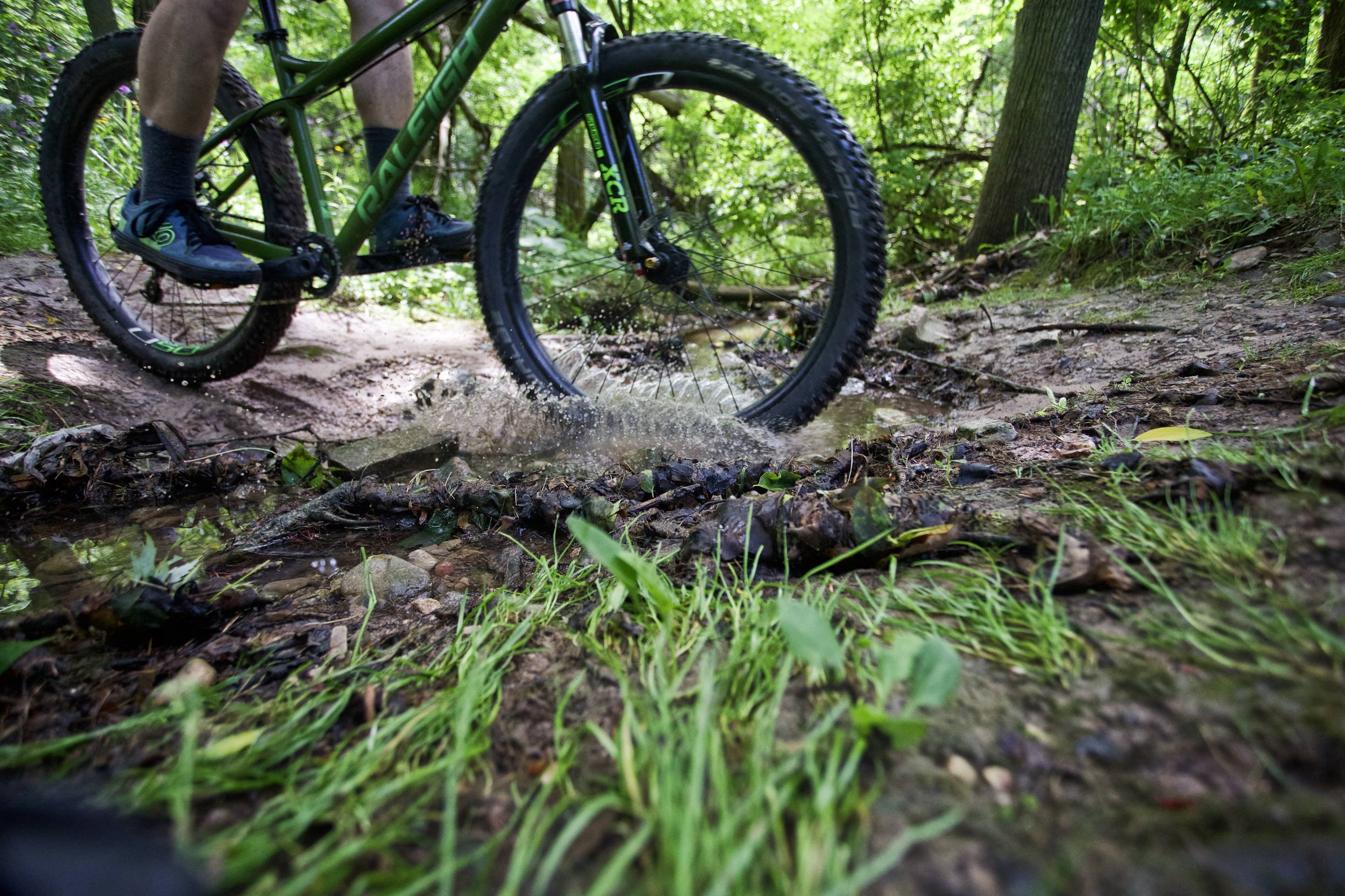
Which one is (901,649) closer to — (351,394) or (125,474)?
(125,474)

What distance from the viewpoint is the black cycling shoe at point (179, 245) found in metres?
2.46

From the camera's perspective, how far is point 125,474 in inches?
77.5

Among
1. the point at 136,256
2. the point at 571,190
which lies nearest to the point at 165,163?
the point at 136,256

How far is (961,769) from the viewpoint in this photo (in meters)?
0.60

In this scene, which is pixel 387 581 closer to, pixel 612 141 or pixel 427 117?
pixel 612 141

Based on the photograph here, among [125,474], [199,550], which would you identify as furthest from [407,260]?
[199,550]

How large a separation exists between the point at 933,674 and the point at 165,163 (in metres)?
3.24

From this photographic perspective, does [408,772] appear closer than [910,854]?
No

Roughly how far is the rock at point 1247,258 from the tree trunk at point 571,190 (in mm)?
6070

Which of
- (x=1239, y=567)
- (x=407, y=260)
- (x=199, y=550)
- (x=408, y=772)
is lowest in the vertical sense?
(x=199, y=550)

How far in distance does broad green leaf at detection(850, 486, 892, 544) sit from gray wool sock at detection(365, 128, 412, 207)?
2504mm

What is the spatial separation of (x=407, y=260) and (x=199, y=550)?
1.56 metres

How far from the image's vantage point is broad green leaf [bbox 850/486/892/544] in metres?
1.05

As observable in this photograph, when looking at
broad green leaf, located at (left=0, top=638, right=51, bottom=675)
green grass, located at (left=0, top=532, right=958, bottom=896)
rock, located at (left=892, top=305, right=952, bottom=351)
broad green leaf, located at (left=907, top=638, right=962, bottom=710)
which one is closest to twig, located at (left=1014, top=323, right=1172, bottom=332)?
rock, located at (left=892, top=305, right=952, bottom=351)
